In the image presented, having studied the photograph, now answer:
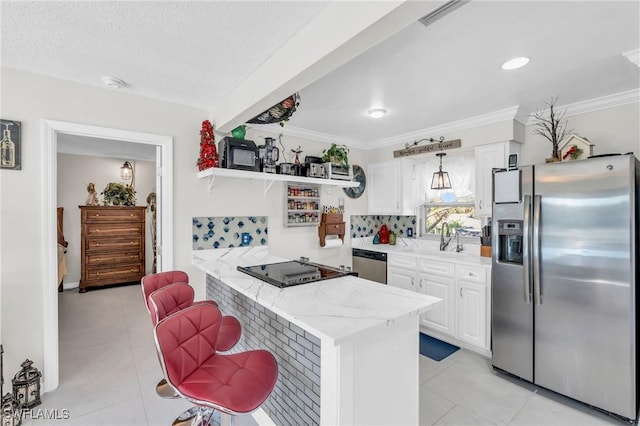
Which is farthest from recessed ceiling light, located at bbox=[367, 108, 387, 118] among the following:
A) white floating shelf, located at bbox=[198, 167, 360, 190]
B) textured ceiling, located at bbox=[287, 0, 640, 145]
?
white floating shelf, located at bbox=[198, 167, 360, 190]

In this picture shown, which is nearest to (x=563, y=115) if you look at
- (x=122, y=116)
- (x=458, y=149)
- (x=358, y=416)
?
(x=458, y=149)

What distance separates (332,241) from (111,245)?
418 centimetres

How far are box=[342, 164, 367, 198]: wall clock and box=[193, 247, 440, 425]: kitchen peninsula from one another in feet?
7.69

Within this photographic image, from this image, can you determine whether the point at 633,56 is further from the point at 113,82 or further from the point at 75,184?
the point at 75,184

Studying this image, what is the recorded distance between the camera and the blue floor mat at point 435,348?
299cm

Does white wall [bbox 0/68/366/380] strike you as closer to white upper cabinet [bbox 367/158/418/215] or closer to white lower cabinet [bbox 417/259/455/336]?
white upper cabinet [bbox 367/158/418/215]

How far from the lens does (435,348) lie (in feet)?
10.3

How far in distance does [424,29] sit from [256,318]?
2110 millimetres

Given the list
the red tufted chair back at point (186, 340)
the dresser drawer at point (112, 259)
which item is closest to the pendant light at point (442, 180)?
the red tufted chair back at point (186, 340)

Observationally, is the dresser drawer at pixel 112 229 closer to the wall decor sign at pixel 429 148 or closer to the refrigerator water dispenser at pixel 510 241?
the wall decor sign at pixel 429 148

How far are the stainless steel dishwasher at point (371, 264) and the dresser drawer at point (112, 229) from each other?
4.16 metres

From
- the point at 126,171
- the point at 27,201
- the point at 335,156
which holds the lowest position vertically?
the point at 27,201

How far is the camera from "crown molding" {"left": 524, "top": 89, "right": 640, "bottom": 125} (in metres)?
2.56

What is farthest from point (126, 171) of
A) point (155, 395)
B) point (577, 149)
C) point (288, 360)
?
point (577, 149)
